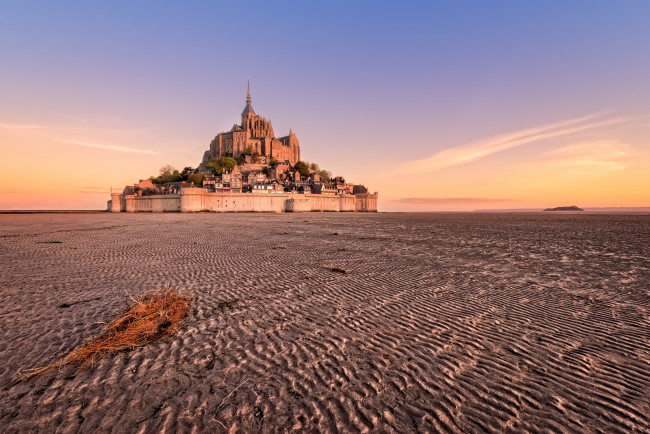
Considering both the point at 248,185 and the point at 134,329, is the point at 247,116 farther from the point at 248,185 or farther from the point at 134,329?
the point at 134,329

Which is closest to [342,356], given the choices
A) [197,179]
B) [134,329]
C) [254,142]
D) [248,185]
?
[134,329]

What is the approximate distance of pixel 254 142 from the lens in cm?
10938

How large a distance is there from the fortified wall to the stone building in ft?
84.7

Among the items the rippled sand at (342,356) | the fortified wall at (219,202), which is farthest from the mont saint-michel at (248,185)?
the rippled sand at (342,356)

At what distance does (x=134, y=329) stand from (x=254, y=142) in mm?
112269

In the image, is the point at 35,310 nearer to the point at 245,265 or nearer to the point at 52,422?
the point at 52,422

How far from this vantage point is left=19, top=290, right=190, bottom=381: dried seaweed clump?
3.62m

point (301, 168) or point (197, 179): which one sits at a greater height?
point (301, 168)

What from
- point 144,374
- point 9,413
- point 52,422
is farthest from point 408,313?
point 9,413

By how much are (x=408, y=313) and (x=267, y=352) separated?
110 inches

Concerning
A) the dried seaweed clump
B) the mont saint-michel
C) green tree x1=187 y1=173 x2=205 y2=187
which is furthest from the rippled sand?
green tree x1=187 y1=173 x2=205 y2=187

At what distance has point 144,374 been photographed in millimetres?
3326

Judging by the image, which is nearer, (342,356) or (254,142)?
(342,356)

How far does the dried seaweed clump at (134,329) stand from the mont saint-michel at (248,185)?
75761mm
